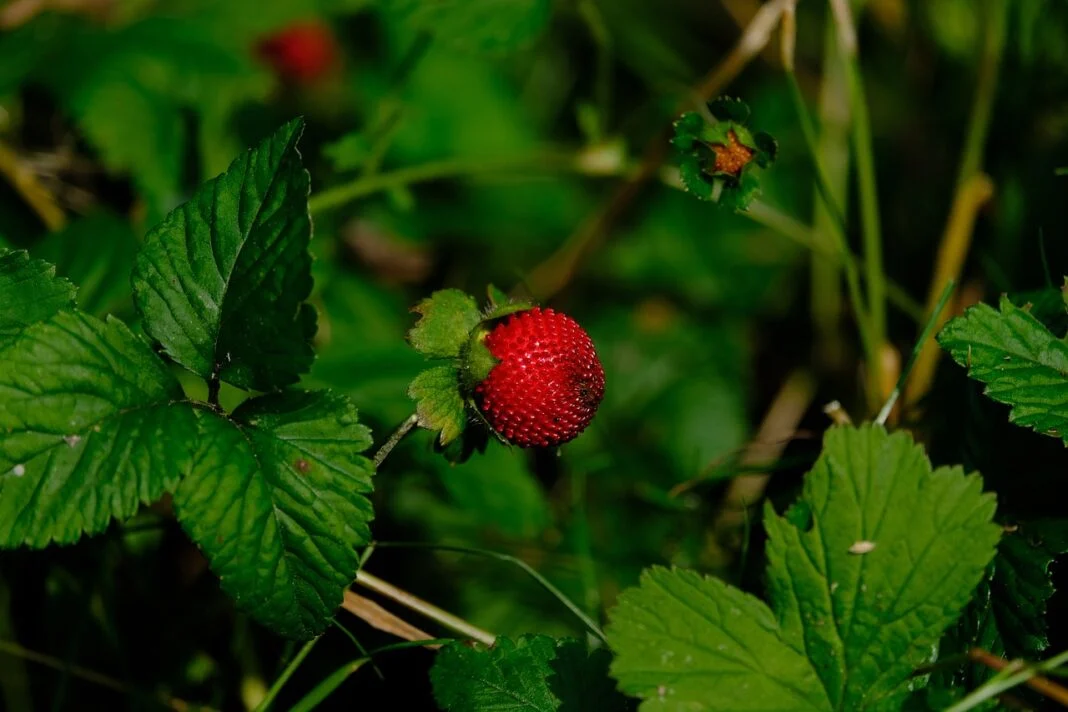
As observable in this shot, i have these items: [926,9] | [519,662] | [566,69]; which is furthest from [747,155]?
[566,69]

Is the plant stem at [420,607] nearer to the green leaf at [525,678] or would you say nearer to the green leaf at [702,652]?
the green leaf at [525,678]

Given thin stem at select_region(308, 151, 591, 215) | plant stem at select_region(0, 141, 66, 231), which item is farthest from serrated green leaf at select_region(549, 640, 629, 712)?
plant stem at select_region(0, 141, 66, 231)

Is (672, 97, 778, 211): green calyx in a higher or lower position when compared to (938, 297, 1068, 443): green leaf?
higher

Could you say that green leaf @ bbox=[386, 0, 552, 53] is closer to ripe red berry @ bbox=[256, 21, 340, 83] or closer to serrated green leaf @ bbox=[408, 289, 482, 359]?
serrated green leaf @ bbox=[408, 289, 482, 359]

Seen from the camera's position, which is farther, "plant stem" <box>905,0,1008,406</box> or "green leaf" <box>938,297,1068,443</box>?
"plant stem" <box>905,0,1008,406</box>

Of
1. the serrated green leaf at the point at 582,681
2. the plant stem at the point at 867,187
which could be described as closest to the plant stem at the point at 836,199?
the plant stem at the point at 867,187

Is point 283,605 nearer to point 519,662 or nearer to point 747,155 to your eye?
point 519,662

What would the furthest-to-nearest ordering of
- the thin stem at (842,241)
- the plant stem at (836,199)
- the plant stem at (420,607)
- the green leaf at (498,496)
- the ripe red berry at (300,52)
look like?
the ripe red berry at (300,52) → the plant stem at (836,199) → the green leaf at (498,496) → the thin stem at (842,241) → the plant stem at (420,607)
